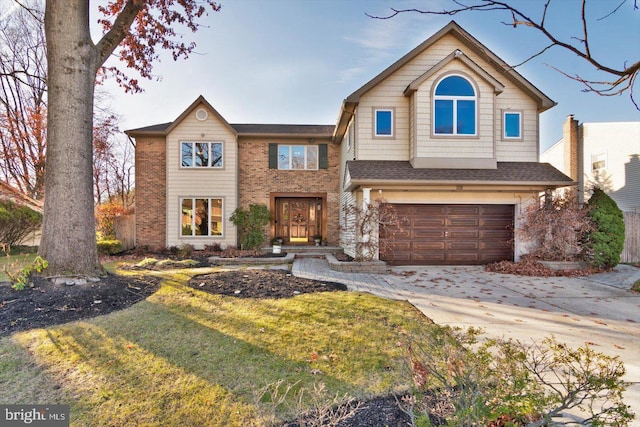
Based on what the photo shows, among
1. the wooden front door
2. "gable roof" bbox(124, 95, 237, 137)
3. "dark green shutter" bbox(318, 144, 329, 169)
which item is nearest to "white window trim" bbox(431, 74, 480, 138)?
"dark green shutter" bbox(318, 144, 329, 169)

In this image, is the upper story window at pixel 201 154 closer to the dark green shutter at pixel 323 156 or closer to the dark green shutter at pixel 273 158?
the dark green shutter at pixel 273 158

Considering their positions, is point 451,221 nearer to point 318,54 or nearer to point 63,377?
point 318,54

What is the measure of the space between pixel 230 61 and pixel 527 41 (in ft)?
31.2

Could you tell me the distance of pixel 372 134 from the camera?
10133 millimetres

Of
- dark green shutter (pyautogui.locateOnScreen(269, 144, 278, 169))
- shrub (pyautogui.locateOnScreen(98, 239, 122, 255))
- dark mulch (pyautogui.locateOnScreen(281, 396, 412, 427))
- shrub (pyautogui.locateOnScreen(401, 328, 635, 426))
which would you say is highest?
dark green shutter (pyautogui.locateOnScreen(269, 144, 278, 169))

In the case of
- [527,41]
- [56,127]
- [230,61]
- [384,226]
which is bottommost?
[384,226]

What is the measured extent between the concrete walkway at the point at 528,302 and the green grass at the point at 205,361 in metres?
1.04

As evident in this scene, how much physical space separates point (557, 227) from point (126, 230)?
17259mm

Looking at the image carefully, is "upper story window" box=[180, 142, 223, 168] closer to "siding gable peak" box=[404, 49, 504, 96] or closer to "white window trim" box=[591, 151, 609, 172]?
"siding gable peak" box=[404, 49, 504, 96]

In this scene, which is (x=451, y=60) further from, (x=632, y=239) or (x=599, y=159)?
(x=599, y=159)

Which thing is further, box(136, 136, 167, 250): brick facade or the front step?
box(136, 136, 167, 250): brick facade

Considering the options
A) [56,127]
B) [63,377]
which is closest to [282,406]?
[63,377]
